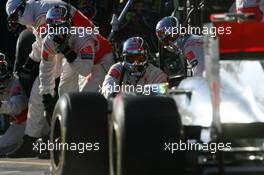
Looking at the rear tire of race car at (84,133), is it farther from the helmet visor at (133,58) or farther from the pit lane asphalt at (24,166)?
the helmet visor at (133,58)

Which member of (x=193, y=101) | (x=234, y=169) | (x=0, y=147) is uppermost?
(x=193, y=101)

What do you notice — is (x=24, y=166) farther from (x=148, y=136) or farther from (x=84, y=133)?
(x=148, y=136)

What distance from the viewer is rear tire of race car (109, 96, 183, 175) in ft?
16.8

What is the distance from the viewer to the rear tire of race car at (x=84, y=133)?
6.02 metres

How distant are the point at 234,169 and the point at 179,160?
0.32 m

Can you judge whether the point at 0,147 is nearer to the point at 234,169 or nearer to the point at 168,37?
the point at 168,37

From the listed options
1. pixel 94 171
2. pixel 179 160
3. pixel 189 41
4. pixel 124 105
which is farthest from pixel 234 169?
pixel 189 41

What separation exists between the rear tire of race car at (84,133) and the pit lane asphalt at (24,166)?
2296 mm

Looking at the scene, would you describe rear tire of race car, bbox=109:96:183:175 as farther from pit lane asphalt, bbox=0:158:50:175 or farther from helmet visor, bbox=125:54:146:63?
helmet visor, bbox=125:54:146:63

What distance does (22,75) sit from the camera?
11.1 meters

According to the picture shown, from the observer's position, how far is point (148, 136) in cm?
515

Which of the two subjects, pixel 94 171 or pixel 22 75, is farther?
pixel 22 75

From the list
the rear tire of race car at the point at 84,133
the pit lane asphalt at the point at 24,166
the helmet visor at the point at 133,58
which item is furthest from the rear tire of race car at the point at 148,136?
the helmet visor at the point at 133,58

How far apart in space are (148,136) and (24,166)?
447cm
